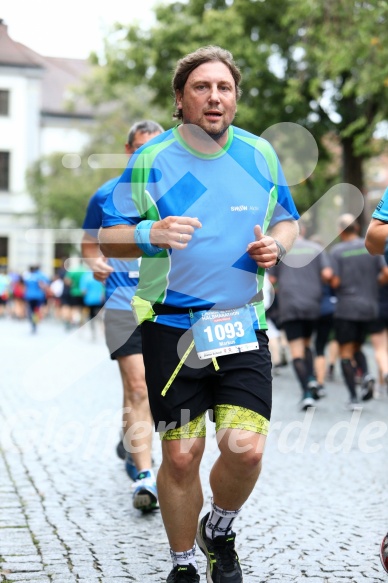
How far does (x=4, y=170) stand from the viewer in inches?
2074

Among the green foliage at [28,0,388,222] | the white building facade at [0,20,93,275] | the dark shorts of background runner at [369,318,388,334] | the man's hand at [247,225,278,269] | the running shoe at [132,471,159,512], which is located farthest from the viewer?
the white building facade at [0,20,93,275]

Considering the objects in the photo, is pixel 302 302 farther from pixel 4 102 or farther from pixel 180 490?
pixel 4 102

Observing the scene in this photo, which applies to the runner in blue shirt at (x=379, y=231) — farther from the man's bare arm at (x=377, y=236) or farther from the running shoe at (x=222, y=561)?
the running shoe at (x=222, y=561)

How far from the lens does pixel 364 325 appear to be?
11.0m

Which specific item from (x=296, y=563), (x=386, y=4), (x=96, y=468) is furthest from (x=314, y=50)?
(x=296, y=563)

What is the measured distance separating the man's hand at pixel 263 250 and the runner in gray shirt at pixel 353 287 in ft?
23.4

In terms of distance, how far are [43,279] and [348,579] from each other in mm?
23602

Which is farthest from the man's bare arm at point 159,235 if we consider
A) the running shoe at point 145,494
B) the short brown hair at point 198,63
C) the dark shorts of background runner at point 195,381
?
the running shoe at point 145,494

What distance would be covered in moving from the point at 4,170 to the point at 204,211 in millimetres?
50302

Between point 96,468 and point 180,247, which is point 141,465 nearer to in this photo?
point 96,468

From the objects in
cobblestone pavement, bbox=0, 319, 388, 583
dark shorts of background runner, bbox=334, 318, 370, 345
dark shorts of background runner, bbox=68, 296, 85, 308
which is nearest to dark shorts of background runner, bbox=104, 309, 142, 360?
cobblestone pavement, bbox=0, 319, 388, 583

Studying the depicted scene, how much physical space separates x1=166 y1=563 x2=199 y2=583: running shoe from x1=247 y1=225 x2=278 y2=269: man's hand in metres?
1.14

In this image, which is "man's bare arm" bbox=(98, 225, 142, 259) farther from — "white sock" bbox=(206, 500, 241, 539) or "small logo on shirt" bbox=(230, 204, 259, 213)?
"white sock" bbox=(206, 500, 241, 539)

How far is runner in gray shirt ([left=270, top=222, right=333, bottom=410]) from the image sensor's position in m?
10.4
